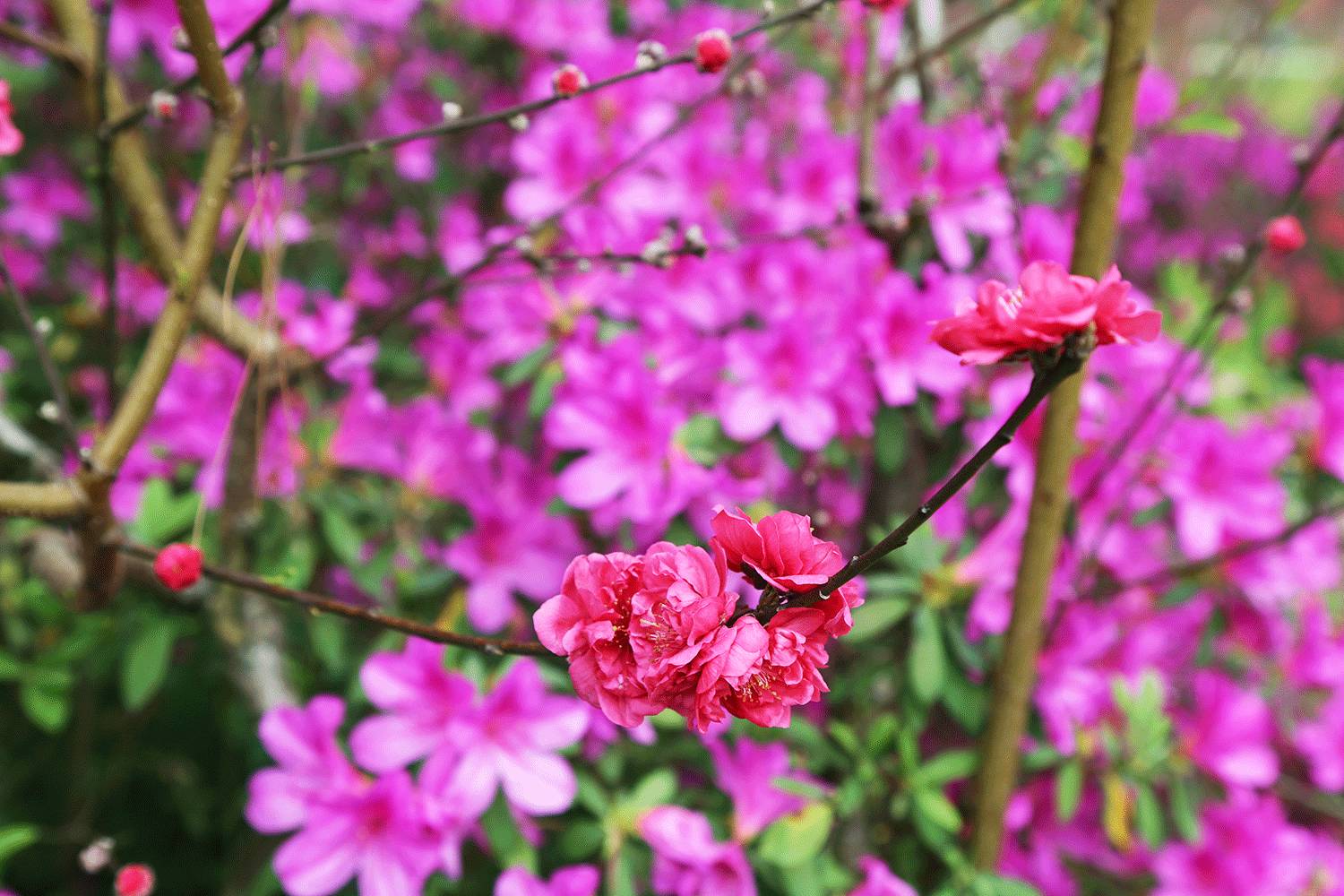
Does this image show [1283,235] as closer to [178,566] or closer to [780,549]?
[780,549]

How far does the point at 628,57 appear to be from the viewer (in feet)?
5.57

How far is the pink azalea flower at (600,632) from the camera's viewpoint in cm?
50

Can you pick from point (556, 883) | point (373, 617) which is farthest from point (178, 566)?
point (556, 883)

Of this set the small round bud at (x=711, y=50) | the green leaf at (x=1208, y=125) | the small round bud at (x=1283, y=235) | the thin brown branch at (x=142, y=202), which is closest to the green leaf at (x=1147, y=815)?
the small round bud at (x=1283, y=235)

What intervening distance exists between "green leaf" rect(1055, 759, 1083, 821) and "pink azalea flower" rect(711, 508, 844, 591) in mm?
767

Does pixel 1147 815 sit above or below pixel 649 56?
below

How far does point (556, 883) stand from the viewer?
0.94 metres

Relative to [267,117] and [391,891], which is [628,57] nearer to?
[267,117]

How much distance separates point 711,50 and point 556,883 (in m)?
0.72

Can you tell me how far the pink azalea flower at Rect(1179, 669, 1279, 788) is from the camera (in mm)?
1258

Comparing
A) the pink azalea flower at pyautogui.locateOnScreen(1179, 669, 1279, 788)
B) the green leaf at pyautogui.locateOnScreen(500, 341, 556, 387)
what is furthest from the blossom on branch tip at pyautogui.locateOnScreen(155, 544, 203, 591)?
the pink azalea flower at pyautogui.locateOnScreen(1179, 669, 1279, 788)

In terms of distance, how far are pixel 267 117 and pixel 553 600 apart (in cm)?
142

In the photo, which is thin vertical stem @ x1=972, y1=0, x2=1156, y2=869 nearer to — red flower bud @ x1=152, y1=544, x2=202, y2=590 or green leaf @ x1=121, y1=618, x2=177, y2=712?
red flower bud @ x1=152, y1=544, x2=202, y2=590

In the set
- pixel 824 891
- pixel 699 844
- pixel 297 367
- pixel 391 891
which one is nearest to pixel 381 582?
pixel 297 367
